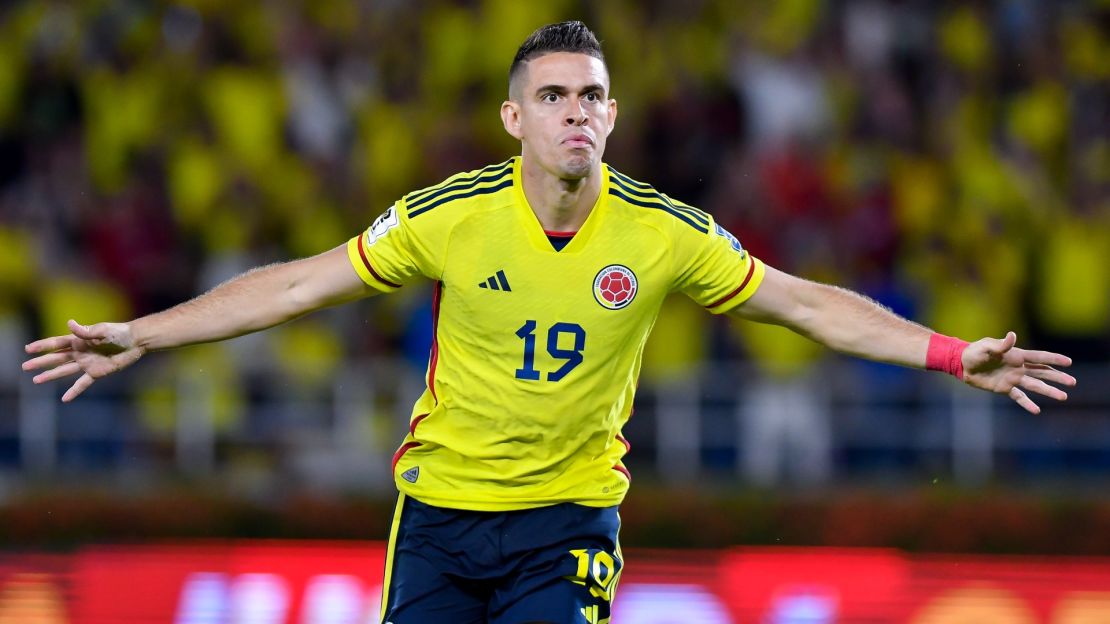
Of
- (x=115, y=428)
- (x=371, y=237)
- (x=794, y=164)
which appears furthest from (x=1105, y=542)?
(x=371, y=237)

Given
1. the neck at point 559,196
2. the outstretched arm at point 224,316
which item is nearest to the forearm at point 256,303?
the outstretched arm at point 224,316

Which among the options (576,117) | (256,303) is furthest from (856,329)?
(256,303)

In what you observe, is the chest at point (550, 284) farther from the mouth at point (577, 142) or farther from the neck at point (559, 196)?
the mouth at point (577, 142)

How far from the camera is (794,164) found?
46.1 feet

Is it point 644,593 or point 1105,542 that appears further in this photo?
point 1105,542

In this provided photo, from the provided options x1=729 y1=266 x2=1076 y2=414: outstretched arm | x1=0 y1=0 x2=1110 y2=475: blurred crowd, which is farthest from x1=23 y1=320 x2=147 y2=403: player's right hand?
x1=0 y1=0 x2=1110 y2=475: blurred crowd

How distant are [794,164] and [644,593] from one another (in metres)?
6.49

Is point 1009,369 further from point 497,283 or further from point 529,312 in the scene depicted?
point 497,283

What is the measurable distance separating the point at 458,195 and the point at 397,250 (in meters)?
0.27

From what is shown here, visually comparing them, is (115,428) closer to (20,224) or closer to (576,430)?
(20,224)

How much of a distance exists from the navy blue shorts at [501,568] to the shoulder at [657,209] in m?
1.00

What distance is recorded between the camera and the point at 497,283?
20.0 ft

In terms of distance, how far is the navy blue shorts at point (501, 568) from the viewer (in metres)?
6.13

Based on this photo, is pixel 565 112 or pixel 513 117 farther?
pixel 513 117
